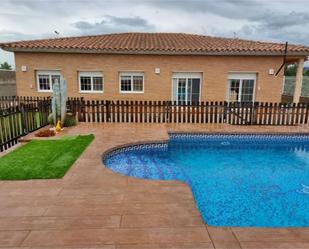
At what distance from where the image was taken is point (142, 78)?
1645 cm

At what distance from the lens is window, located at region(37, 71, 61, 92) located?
1650cm

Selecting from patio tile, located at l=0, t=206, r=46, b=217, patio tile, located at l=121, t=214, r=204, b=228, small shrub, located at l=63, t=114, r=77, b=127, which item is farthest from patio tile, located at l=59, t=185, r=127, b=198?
small shrub, located at l=63, t=114, r=77, b=127

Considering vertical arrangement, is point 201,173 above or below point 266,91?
below

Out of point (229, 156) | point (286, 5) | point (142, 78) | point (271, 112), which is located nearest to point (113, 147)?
point (229, 156)

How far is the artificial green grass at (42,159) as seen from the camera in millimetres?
5723

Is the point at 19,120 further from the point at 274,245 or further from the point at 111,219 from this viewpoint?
the point at 274,245

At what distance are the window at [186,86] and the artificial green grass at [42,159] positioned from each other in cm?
902

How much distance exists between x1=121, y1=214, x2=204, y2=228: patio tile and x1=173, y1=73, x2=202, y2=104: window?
1295 centimetres

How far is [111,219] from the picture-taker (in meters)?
3.89

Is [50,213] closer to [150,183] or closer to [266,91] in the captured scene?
[150,183]

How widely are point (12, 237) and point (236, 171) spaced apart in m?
5.95

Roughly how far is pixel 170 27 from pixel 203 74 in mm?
10791

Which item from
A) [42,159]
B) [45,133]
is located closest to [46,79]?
[45,133]

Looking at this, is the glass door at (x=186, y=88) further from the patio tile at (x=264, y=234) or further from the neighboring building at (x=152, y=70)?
the patio tile at (x=264, y=234)
